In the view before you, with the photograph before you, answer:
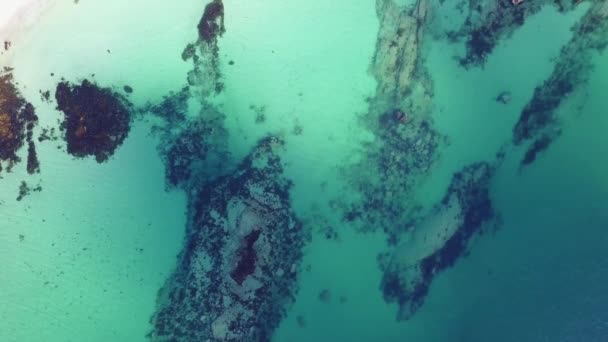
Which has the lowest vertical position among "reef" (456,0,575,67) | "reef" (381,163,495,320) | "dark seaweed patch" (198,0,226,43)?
"reef" (381,163,495,320)

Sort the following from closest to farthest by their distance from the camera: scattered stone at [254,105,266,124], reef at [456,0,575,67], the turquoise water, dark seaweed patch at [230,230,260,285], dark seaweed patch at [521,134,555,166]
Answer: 1. dark seaweed patch at [230,230,260,285]
2. reef at [456,0,575,67]
3. the turquoise water
4. scattered stone at [254,105,266,124]
5. dark seaweed patch at [521,134,555,166]

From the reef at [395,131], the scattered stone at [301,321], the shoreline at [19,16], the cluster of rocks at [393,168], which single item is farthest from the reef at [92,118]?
the scattered stone at [301,321]

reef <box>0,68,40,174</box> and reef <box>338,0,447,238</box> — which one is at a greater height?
reef <box>0,68,40,174</box>

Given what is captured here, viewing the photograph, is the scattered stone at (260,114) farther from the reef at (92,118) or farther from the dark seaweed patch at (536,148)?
the dark seaweed patch at (536,148)

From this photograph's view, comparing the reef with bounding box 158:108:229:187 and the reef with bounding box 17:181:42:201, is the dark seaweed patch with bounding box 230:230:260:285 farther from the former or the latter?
the reef with bounding box 17:181:42:201

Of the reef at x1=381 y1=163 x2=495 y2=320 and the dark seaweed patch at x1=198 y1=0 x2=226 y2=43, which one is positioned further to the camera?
the reef at x1=381 y1=163 x2=495 y2=320

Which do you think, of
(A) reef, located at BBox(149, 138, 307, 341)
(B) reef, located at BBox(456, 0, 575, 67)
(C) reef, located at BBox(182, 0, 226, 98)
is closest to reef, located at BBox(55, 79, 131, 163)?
(C) reef, located at BBox(182, 0, 226, 98)
